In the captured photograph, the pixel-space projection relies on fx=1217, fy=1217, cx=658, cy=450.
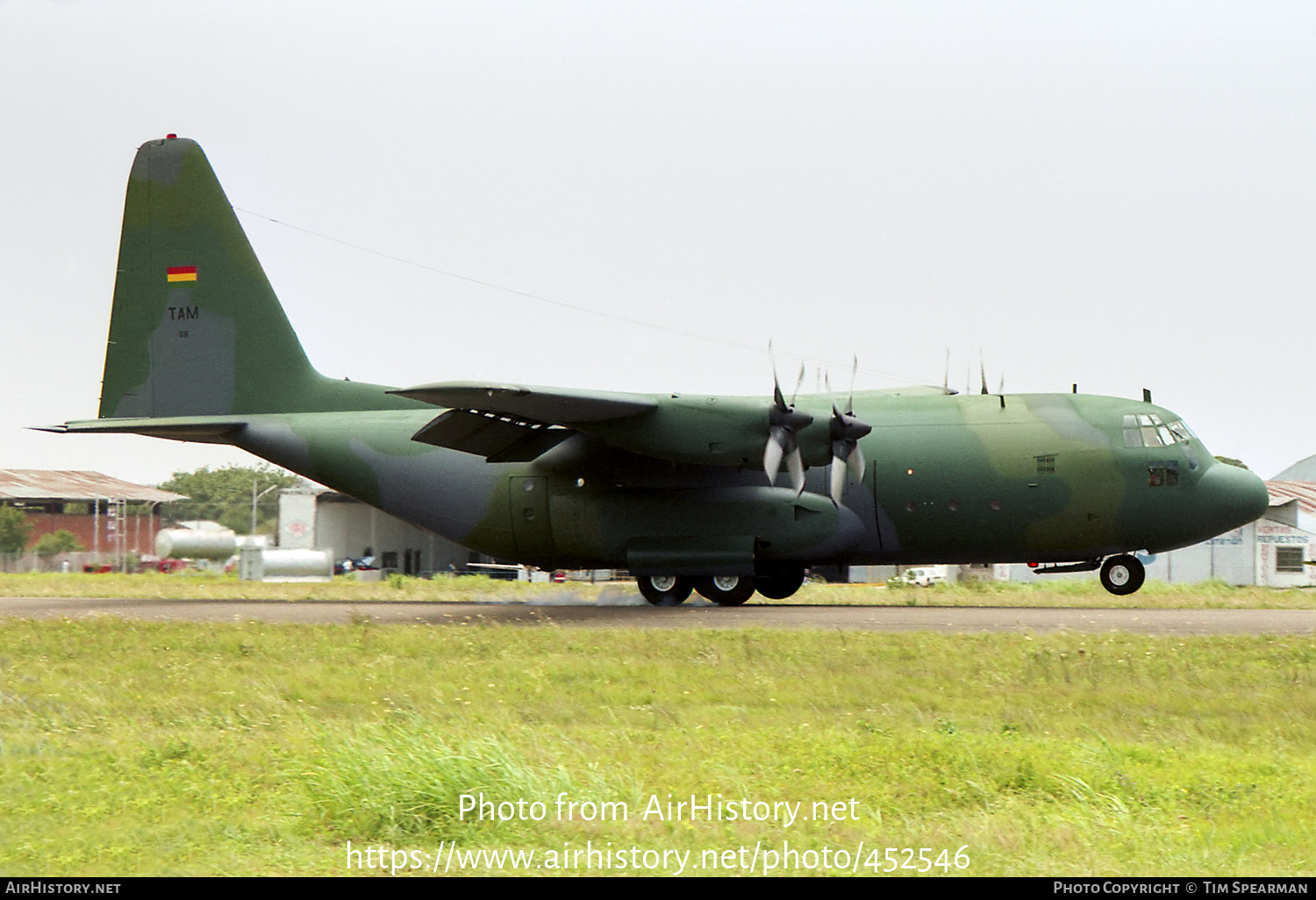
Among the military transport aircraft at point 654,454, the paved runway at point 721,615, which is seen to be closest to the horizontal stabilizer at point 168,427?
the military transport aircraft at point 654,454

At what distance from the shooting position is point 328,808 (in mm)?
8102

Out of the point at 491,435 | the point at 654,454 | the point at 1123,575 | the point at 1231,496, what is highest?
the point at 491,435

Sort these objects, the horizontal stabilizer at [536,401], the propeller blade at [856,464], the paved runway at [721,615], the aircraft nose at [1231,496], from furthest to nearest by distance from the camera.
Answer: the aircraft nose at [1231,496] < the propeller blade at [856,464] < the horizontal stabilizer at [536,401] < the paved runway at [721,615]

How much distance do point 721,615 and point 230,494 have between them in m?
60.4

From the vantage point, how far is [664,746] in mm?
10719

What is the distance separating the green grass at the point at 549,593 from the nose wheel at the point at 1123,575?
384mm

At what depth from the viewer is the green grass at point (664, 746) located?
7.62 m

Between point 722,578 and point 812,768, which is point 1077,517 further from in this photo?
point 812,768

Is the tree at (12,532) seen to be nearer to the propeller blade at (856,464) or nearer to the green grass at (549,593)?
the green grass at (549,593)

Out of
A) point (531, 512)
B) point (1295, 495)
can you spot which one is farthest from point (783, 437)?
point (1295, 495)

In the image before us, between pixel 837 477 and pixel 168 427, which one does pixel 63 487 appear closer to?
pixel 168 427

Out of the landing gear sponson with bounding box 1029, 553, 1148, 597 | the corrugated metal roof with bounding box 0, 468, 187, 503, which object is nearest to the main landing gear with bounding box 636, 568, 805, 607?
the landing gear sponson with bounding box 1029, 553, 1148, 597

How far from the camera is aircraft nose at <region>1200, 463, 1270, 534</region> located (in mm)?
23875

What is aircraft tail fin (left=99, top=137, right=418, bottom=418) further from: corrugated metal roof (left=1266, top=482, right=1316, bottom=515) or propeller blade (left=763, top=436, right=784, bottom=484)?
corrugated metal roof (left=1266, top=482, right=1316, bottom=515)
